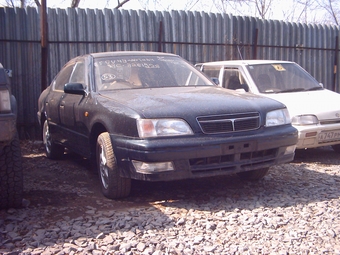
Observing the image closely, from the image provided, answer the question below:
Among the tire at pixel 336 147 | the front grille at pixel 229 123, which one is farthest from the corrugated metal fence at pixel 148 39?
the front grille at pixel 229 123

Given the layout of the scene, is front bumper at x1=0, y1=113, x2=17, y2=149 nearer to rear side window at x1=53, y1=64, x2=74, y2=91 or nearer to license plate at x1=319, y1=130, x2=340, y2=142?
rear side window at x1=53, y1=64, x2=74, y2=91

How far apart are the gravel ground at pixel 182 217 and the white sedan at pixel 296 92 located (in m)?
0.75

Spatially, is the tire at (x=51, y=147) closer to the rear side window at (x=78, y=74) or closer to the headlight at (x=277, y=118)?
the rear side window at (x=78, y=74)

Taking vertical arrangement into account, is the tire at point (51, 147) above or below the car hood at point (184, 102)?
below

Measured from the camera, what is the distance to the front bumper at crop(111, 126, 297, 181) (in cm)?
425

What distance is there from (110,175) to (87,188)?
0.87 metres

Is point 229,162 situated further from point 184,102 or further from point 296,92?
point 296,92

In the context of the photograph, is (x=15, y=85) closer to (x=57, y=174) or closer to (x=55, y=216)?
(x=57, y=174)

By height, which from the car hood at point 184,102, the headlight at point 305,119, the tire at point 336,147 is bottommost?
the tire at point 336,147

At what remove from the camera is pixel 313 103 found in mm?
6680

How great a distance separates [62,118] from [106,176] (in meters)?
1.73

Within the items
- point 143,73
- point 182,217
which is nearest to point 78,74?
point 143,73

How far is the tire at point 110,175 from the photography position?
15.1 feet

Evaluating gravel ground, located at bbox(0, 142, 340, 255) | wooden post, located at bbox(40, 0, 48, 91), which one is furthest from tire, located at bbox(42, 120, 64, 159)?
wooden post, located at bbox(40, 0, 48, 91)
